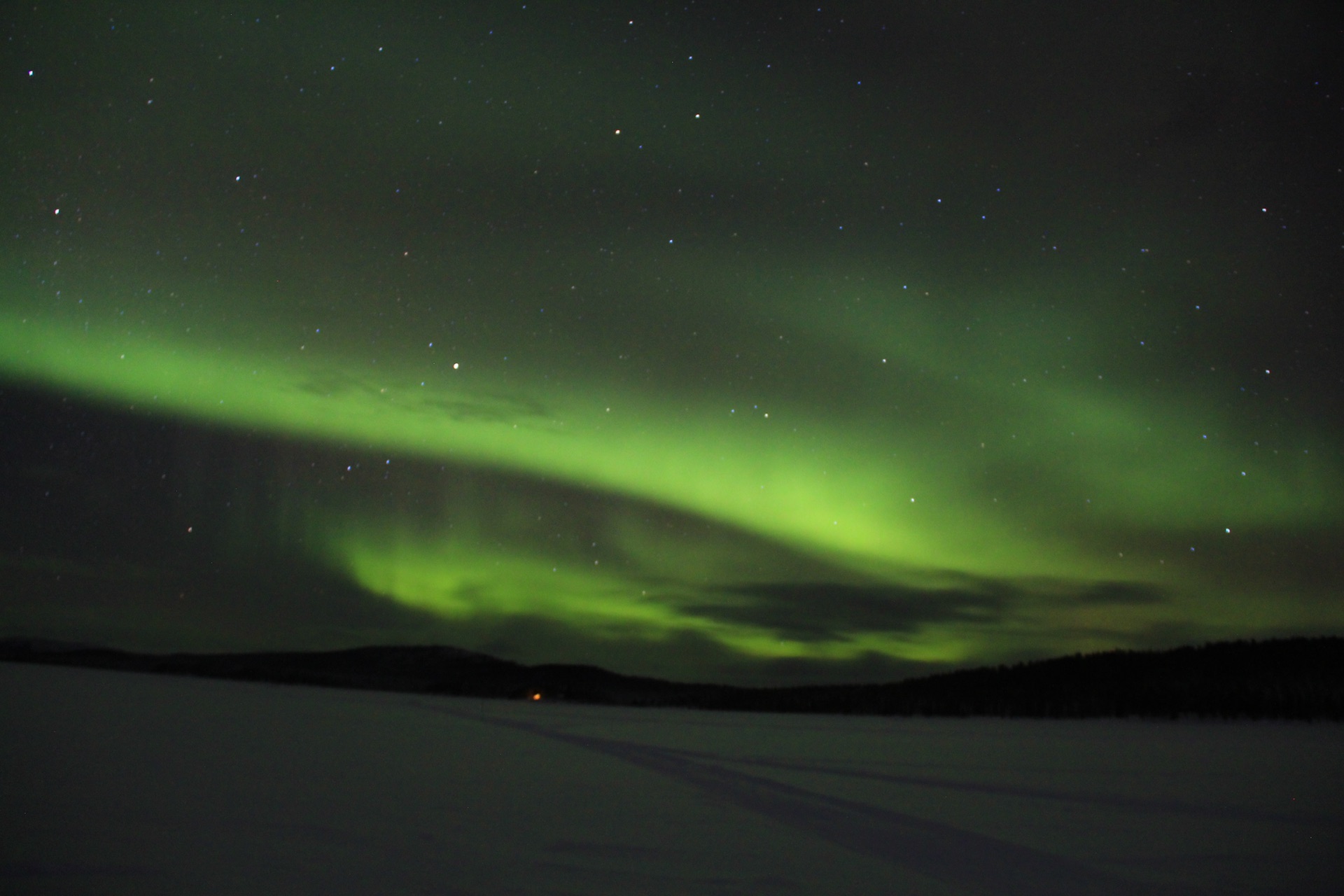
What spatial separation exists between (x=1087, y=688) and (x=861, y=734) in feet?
95.4

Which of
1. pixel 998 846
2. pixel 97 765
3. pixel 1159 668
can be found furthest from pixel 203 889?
pixel 1159 668

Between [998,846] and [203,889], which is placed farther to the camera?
[998,846]

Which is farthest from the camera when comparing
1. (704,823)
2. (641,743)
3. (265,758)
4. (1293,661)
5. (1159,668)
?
(1159,668)

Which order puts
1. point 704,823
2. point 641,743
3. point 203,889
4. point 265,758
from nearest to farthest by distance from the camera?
point 203,889 → point 704,823 → point 265,758 → point 641,743

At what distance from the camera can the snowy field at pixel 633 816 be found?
188 inches

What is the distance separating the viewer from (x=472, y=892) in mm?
4324

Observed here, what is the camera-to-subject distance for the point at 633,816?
271 inches

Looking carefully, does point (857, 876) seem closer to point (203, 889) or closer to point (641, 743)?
point (203, 889)

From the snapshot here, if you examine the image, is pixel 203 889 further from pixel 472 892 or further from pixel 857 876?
pixel 857 876

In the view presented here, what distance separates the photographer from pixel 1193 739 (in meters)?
16.2

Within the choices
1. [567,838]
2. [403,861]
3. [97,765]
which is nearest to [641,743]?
[97,765]

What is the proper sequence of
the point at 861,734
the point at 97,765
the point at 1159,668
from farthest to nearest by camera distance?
the point at 1159,668
the point at 861,734
the point at 97,765

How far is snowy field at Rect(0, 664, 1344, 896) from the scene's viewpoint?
4.79 m

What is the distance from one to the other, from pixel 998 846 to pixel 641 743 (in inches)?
364
